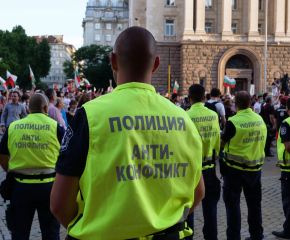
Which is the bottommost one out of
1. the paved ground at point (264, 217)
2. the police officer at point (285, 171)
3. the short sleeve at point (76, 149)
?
the paved ground at point (264, 217)

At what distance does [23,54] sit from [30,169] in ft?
214

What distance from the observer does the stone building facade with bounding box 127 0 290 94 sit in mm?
35562

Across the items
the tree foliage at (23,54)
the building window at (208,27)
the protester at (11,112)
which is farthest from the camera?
the tree foliage at (23,54)

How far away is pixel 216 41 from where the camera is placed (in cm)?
3581

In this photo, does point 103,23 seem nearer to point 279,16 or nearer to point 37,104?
point 279,16

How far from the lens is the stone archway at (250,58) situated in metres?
35.6

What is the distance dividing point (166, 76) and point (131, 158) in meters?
35.7

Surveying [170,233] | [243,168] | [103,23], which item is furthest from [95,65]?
[170,233]

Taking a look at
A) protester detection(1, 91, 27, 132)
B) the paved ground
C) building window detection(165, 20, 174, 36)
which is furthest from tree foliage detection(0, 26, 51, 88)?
the paved ground

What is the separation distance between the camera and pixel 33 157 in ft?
12.8

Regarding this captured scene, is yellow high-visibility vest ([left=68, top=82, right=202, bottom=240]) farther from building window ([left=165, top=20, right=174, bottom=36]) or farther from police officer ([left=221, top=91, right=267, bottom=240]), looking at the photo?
building window ([left=165, top=20, right=174, bottom=36])

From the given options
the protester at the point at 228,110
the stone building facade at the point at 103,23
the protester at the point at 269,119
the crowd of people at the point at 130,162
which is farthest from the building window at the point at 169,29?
the stone building facade at the point at 103,23

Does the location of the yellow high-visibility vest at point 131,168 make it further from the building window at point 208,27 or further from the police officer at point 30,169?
the building window at point 208,27

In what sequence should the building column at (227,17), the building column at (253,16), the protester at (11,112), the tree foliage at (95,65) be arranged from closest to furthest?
the protester at (11,112) < the building column at (227,17) < the building column at (253,16) < the tree foliage at (95,65)
